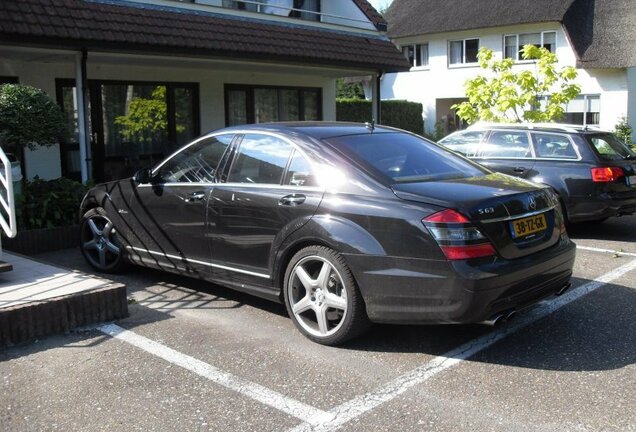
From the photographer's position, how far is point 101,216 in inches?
271

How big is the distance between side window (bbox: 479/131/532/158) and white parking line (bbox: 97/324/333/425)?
6.71m

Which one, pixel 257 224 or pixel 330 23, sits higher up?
pixel 330 23

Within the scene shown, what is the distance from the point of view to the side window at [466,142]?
1038cm

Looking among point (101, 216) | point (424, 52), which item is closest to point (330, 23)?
point (101, 216)

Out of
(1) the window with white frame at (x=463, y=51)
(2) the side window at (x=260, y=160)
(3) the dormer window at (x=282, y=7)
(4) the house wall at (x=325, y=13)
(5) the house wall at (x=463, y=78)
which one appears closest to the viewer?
(2) the side window at (x=260, y=160)

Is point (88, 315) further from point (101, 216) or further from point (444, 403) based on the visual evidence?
point (444, 403)

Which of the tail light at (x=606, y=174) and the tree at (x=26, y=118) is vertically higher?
the tree at (x=26, y=118)

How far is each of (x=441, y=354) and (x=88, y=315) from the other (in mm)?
2714

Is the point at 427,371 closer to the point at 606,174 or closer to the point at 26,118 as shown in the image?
the point at 606,174

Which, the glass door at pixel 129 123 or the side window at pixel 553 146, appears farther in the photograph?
the glass door at pixel 129 123

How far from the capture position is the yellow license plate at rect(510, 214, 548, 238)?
4.50 m

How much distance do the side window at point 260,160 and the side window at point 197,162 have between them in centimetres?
24

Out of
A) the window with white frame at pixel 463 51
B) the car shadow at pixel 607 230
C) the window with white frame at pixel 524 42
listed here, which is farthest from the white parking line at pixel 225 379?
the window with white frame at pixel 463 51

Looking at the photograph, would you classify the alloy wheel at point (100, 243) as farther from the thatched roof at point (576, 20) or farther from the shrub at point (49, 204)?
the thatched roof at point (576, 20)
